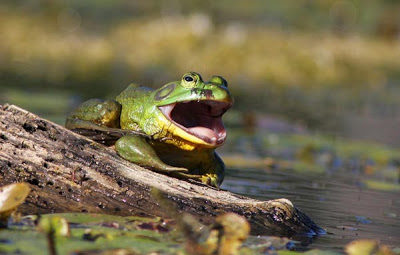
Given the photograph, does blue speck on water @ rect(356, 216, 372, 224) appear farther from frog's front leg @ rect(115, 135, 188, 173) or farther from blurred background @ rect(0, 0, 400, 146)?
blurred background @ rect(0, 0, 400, 146)

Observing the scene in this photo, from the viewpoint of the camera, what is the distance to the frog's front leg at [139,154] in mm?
5082

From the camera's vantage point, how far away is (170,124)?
5211 millimetres

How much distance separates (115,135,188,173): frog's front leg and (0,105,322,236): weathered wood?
0.08m

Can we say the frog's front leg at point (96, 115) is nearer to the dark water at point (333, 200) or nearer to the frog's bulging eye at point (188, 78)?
the frog's bulging eye at point (188, 78)

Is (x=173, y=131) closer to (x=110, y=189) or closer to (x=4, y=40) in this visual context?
(x=110, y=189)

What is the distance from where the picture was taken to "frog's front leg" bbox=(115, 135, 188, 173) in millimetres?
5082

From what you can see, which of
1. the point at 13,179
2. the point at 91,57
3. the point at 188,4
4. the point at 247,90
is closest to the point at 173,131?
the point at 13,179

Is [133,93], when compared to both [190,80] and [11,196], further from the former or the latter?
[11,196]

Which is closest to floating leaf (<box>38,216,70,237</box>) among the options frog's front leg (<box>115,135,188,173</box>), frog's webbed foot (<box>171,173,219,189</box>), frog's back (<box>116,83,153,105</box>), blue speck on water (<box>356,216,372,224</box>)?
frog's front leg (<box>115,135,188,173</box>)

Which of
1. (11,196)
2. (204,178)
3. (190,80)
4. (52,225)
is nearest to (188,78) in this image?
(190,80)

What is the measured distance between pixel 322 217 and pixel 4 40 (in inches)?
629

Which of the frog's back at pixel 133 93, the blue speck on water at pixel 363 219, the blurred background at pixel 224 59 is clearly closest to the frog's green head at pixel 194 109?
the frog's back at pixel 133 93

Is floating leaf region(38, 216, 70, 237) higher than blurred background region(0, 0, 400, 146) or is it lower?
lower

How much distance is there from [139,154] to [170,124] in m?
0.29
